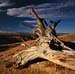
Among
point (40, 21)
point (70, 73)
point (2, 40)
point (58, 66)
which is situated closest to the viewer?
point (70, 73)

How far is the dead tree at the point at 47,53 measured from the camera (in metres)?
9.17

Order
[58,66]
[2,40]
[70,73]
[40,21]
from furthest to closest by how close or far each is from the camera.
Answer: [2,40] < [40,21] < [58,66] < [70,73]

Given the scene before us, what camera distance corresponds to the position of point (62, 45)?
32.4ft

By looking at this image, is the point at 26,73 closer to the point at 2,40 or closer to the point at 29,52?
the point at 29,52

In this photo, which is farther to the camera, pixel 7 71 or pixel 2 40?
pixel 2 40

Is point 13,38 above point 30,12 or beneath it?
beneath

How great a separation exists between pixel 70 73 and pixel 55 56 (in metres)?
0.87

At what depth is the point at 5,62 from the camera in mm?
10852

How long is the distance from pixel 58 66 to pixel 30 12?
2.69 metres

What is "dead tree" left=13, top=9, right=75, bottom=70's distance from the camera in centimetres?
917

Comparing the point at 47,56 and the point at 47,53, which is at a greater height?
the point at 47,53

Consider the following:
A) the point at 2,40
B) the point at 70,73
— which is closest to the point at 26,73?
the point at 70,73

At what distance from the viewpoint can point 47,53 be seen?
9.59 meters

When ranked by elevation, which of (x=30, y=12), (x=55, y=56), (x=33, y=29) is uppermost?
(x=30, y=12)
